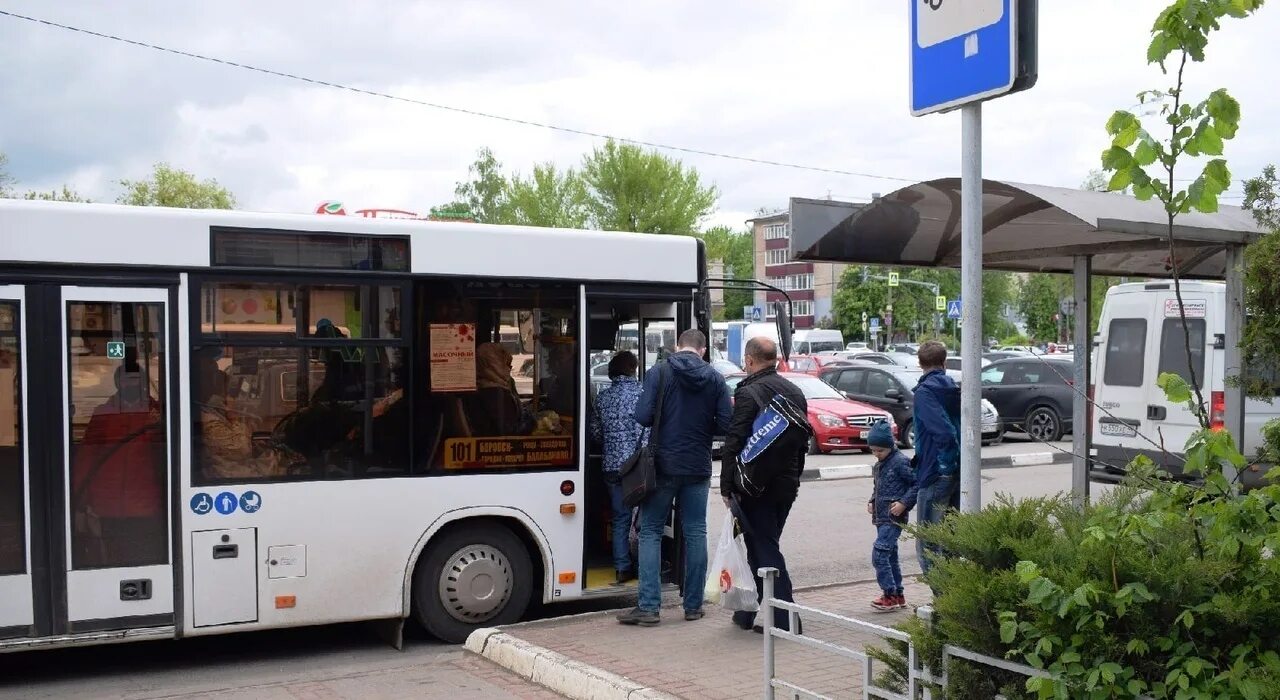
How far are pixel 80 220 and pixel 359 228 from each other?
156 centimetres

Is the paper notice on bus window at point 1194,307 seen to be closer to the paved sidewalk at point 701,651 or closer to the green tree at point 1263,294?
the paved sidewalk at point 701,651

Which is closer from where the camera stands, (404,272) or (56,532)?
(56,532)

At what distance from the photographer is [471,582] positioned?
301 inches

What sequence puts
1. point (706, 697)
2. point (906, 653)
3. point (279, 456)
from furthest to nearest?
point (279, 456), point (706, 697), point (906, 653)

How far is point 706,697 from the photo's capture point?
5.85 metres

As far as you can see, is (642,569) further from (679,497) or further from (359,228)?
(359,228)

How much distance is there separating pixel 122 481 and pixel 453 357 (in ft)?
6.73

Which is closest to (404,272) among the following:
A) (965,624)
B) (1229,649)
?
(965,624)

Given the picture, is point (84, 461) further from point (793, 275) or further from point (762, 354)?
point (793, 275)

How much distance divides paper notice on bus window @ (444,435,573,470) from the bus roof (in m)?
1.08

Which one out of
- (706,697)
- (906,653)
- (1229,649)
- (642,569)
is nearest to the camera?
(1229,649)

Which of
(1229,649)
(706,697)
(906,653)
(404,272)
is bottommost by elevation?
(706,697)

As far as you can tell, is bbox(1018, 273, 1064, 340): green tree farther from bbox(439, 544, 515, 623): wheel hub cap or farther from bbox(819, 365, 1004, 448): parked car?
bbox(439, 544, 515, 623): wheel hub cap

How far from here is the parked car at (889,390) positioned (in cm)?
2175
